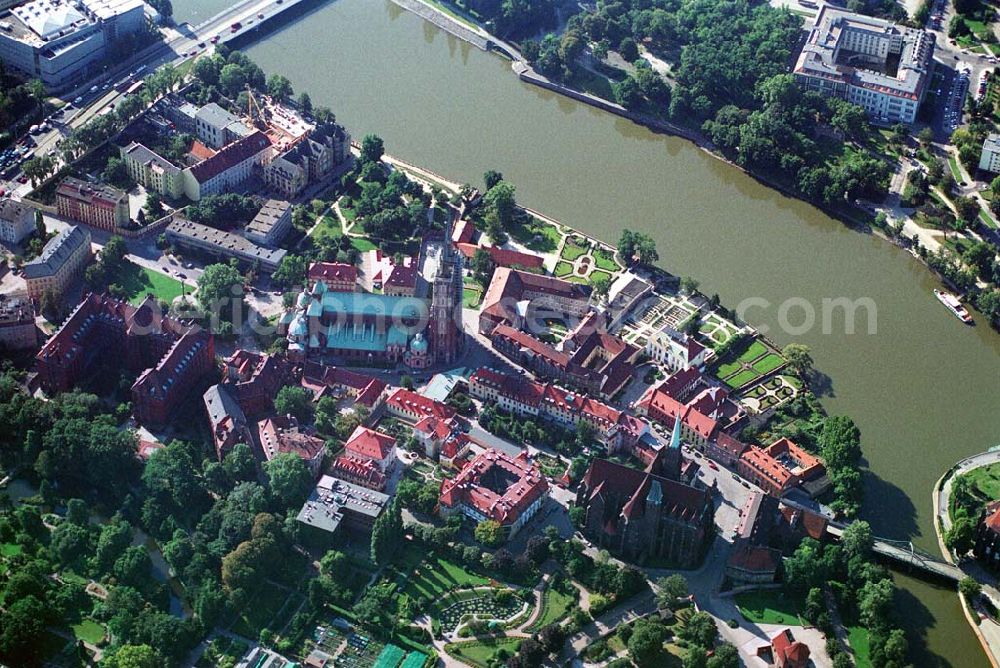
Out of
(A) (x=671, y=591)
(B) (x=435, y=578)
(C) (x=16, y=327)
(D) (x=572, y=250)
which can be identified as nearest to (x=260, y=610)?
(B) (x=435, y=578)

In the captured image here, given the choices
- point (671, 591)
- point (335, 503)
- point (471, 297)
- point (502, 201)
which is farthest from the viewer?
point (502, 201)

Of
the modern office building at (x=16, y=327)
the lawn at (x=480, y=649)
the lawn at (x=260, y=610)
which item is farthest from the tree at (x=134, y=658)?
the modern office building at (x=16, y=327)

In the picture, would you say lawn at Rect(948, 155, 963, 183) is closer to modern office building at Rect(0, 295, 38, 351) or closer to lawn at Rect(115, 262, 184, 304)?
lawn at Rect(115, 262, 184, 304)

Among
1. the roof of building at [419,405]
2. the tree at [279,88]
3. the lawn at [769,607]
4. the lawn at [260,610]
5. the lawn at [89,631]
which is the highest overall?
the tree at [279,88]

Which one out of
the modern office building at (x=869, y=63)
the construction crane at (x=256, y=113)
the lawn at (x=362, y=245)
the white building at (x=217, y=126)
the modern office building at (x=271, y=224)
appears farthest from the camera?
the modern office building at (x=869, y=63)

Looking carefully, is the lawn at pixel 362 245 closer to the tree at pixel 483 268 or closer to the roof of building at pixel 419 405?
the tree at pixel 483 268

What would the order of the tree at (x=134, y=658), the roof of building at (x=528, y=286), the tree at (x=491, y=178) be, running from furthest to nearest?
the tree at (x=491, y=178)
the roof of building at (x=528, y=286)
the tree at (x=134, y=658)

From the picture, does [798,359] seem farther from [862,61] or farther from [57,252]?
[57,252]
